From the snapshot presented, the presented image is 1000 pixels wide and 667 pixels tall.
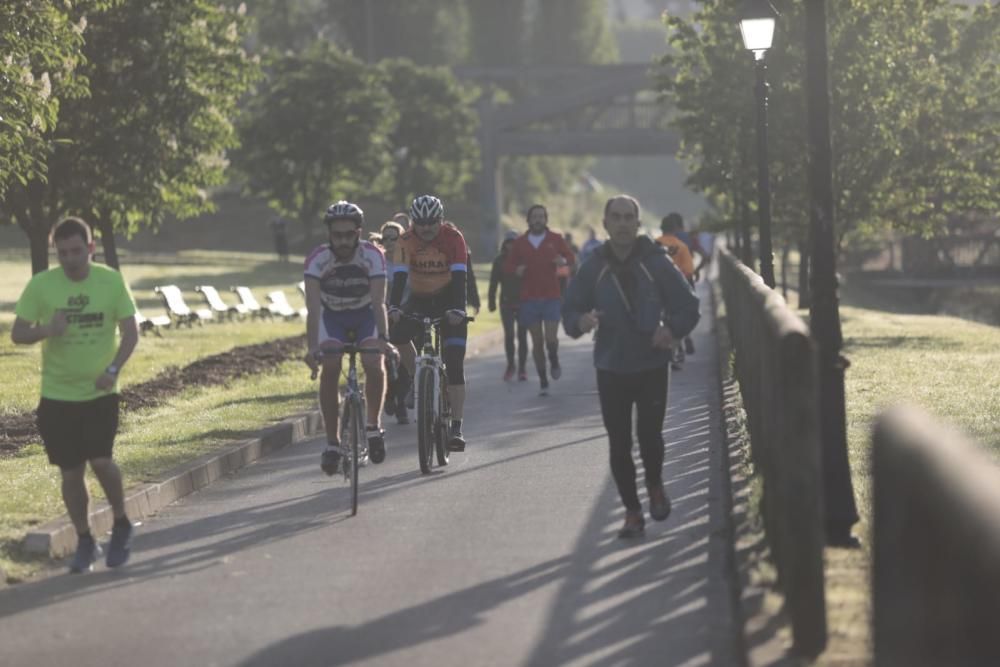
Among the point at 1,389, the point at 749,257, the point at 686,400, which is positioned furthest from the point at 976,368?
the point at 1,389

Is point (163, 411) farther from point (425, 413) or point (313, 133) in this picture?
point (313, 133)

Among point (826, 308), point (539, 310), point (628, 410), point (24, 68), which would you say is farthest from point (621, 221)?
point (24, 68)

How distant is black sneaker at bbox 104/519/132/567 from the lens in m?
9.84

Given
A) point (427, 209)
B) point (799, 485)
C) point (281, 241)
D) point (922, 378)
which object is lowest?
point (281, 241)

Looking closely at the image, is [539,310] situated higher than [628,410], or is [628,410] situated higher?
[628,410]

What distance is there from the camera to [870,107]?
32969mm

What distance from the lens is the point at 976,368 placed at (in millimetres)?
21859

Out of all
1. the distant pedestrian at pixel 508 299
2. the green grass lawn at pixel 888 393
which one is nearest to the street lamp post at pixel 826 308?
the green grass lawn at pixel 888 393

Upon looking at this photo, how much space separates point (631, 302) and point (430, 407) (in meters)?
3.48

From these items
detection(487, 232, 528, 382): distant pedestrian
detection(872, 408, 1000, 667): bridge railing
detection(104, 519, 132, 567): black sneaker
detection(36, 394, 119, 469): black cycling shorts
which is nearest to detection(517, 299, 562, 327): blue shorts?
detection(487, 232, 528, 382): distant pedestrian

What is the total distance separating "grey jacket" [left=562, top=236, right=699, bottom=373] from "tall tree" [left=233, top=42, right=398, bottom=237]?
5427cm

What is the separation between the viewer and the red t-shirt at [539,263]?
19938 millimetres

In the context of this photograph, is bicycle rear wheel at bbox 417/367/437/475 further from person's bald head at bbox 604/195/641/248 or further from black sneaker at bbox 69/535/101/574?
black sneaker at bbox 69/535/101/574

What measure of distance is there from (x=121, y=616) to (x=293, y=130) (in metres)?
56.7
